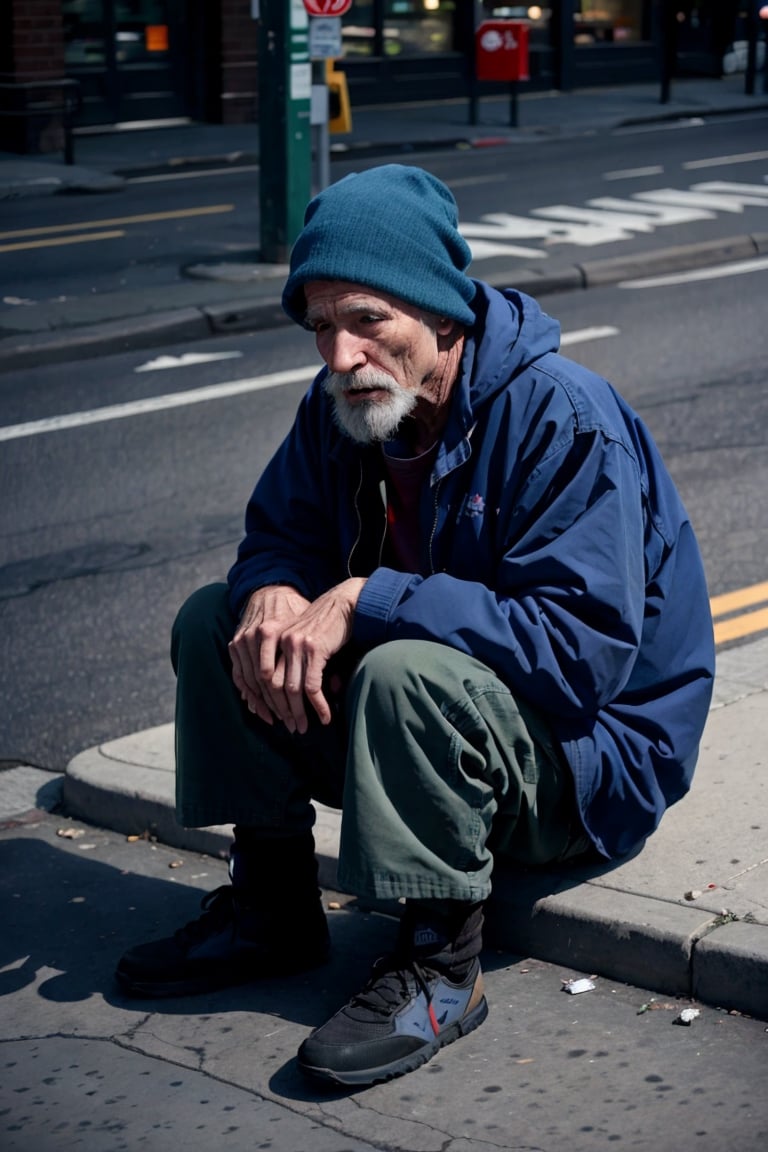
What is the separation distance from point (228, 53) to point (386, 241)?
19281 mm

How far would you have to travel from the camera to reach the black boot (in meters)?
3.21

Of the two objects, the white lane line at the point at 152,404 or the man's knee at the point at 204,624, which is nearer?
the man's knee at the point at 204,624

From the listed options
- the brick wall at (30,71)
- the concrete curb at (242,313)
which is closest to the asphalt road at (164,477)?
the concrete curb at (242,313)

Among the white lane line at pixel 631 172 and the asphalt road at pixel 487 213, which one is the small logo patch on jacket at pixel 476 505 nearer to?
the asphalt road at pixel 487 213

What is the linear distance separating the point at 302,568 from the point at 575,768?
0.72m

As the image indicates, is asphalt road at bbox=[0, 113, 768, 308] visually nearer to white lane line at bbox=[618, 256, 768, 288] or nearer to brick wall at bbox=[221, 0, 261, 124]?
white lane line at bbox=[618, 256, 768, 288]

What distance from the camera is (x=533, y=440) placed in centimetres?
304

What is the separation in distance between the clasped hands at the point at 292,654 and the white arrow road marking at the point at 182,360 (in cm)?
640

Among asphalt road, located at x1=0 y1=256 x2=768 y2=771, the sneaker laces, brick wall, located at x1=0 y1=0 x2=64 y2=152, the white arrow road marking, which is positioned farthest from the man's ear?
brick wall, located at x1=0 y1=0 x2=64 y2=152

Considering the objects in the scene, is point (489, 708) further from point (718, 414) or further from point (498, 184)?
point (498, 184)

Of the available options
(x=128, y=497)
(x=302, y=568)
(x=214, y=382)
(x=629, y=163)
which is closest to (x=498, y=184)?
(x=629, y=163)

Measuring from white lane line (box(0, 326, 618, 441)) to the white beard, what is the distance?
16.2 ft

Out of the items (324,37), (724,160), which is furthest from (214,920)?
(724,160)

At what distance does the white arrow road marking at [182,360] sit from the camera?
30.8 ft
